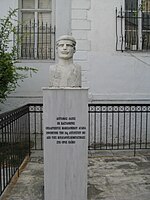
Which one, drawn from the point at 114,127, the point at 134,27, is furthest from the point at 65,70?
the point at 134,27

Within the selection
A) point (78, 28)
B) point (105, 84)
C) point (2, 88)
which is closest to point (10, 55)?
point (2, 88)

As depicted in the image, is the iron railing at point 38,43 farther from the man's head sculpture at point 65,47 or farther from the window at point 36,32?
the man's head sculpture at point 65,47

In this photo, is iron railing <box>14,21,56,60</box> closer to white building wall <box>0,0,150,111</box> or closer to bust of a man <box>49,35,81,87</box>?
white building wall <box>0,0,150,111</box>

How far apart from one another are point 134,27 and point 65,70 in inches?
220

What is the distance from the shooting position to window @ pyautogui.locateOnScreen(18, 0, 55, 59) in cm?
992

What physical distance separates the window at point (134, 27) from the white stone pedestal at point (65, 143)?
5.22 m

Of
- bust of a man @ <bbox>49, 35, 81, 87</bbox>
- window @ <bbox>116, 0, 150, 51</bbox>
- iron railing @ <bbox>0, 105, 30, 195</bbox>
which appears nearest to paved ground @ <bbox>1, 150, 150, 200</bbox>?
iron railing @ <bbox>0, 105, 30, 195</bbox>

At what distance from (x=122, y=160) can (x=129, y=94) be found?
2580 mm

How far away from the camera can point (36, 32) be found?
993 centimetres

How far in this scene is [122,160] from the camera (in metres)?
7.31

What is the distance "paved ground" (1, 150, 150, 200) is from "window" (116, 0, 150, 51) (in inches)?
141

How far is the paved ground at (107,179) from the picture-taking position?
4923 mm

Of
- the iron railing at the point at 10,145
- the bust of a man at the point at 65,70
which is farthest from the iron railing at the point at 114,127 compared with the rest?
the bust of a man at the point at 65,70

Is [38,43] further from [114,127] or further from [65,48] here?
[65,48]
